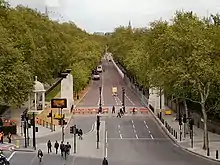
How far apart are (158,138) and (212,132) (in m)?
5.82

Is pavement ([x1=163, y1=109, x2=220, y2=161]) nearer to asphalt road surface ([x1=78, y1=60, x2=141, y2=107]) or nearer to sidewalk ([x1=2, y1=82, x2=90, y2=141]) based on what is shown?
sidewalk ([x1=2, y1=82, x2=90, y2=141])

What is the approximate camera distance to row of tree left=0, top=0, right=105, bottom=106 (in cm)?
5669

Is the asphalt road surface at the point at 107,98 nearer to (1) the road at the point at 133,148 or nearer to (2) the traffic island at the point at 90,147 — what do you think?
(1) the road at the point at 133,148

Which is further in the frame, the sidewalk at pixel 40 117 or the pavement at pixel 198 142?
the sidewalk at pixel 40 117

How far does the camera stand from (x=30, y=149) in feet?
151

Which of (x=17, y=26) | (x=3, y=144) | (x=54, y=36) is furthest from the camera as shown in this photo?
(x=54, y=36)

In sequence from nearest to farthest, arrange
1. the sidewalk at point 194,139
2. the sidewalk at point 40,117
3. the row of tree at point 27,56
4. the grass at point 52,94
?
the sidewalk at point 194,139
the sidewalk at point 40,117
the row of tree at point 27,56
the grass at point 52,94

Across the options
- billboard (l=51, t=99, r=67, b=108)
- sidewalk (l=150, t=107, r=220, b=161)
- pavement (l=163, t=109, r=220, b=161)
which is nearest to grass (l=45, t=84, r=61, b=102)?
billboard (l=51, t=99, r=67, b=108)

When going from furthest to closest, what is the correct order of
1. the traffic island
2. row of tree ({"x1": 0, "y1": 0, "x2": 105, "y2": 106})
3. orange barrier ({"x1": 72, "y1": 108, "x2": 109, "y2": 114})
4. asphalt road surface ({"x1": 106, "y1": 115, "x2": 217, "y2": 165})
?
1. orange barrier ({"x1": 72, "y1": 108, "x2": 109, "y2": 114})
2. row of tree ({"x1": 0, "y1": 0, "x2": 105, "y2": 106})
3. the traffic island
4. asphalt road surface ({"x1": 106, "y1": 115, "x2": 217, "y2": 165})

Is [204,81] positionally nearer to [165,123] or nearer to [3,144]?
[165,123]

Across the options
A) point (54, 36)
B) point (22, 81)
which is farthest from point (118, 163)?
point (54, 36)

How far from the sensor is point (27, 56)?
2847 inches

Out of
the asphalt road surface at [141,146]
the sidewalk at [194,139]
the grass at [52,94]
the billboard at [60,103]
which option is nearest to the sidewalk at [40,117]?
the billboard at [60,103]

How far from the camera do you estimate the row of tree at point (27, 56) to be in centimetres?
5669
